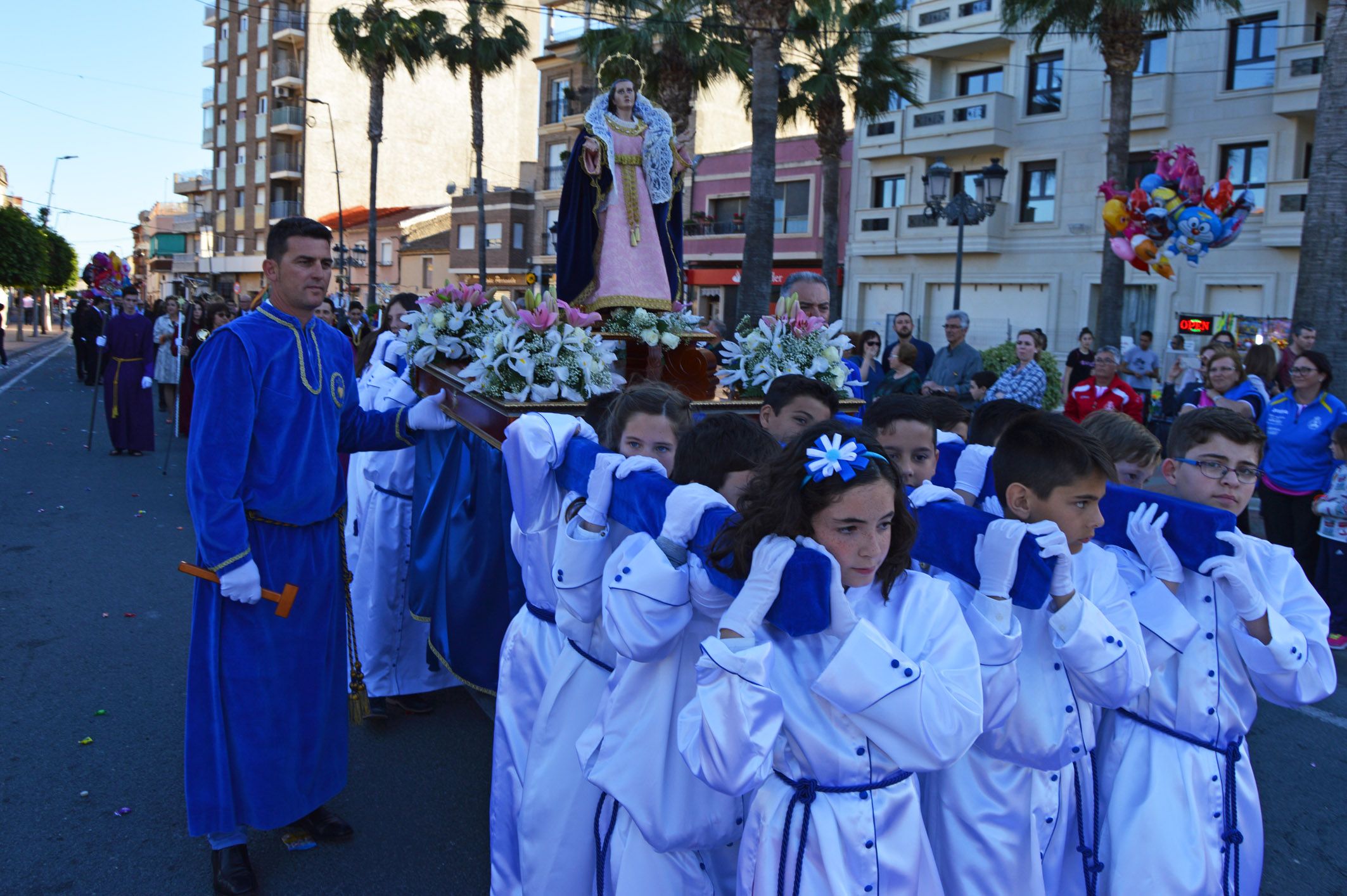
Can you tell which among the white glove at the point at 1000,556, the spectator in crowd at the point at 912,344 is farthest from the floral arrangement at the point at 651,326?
the spectator in crowd at the point at 912,344

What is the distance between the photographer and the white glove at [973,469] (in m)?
3.40

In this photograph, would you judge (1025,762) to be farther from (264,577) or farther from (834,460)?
(264,577)

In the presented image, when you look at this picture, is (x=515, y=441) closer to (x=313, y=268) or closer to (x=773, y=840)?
(x=313, y=268)

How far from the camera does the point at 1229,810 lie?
271 centimetres

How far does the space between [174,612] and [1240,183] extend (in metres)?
24.2

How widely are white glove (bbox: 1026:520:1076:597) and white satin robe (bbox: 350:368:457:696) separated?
347cm

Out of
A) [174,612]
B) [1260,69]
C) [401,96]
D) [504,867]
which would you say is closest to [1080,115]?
[1260,69]

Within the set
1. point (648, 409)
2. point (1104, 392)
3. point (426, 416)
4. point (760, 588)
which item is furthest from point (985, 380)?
point (760, 588)

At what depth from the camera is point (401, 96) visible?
54.3 meters

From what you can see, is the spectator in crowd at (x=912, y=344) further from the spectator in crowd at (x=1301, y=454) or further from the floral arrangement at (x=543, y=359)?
the floral arrangement at (x=543, y=359)

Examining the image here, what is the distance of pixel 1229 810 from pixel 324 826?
294cm

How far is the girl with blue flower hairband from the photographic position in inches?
84.8

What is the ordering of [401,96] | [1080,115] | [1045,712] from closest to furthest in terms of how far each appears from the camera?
[1045,712] → [1080,115] → [401,96]

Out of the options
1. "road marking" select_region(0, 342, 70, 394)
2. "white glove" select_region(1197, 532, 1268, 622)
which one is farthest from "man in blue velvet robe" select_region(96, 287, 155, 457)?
"white glove" select_region(1197, 532, 1268, 622)
